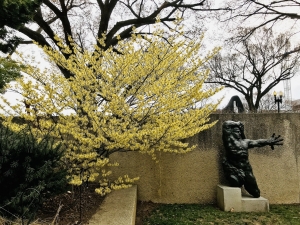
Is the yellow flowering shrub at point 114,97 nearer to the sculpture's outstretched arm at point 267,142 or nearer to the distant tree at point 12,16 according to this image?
the distant tree at point 12,16

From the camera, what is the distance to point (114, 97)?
3.65m

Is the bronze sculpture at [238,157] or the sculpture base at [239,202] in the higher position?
the bronze sculpture at [238,157]

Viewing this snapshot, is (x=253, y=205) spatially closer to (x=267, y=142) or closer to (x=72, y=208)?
(x=267, y=142)

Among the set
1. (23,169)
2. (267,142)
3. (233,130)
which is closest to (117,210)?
(23,169)

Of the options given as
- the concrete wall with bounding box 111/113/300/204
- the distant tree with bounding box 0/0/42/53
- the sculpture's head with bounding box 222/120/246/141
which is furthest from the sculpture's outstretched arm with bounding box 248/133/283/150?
the distant tree with bounding box 0/0/42/53

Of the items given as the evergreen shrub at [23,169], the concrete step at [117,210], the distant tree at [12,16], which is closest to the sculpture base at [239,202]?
the concrete step at [117,210]

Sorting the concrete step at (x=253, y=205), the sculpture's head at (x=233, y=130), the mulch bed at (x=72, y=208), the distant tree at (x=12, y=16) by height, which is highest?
the distant tree at (x=12, y=16)

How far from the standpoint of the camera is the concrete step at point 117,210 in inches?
131

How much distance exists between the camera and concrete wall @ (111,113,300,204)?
5.84m

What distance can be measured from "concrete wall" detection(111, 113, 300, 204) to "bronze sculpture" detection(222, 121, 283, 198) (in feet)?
1.79

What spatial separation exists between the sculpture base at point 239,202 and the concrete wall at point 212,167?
2.56 feet

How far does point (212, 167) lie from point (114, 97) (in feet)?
10.2

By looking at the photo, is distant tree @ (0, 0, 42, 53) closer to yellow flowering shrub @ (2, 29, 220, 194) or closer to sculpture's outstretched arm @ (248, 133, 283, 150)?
yellow flowering shrub @ (2, 29, 220, 194)

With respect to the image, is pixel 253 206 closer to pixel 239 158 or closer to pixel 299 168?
pixel 239 158
